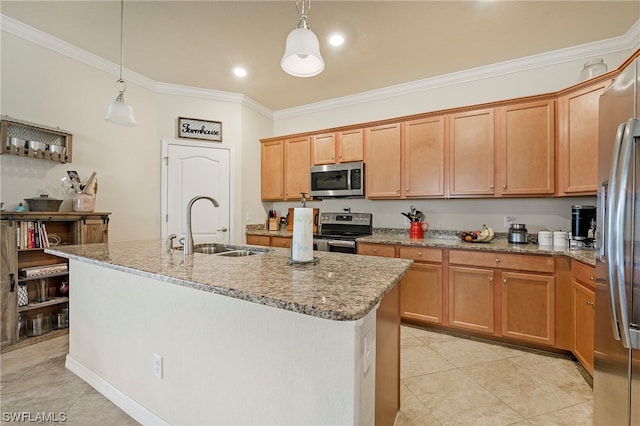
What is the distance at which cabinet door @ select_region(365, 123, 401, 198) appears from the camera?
3.36m

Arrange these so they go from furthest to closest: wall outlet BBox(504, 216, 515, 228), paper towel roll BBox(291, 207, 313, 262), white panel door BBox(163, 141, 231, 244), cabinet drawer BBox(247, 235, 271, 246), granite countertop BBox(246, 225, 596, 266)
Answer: cabinet drawer BBox(247, 235, 271, 246) → white panel door BBox(163, 141, 231, 244) → wall outlet BBox(504, 216, 515, 228) → granite countertop BBox(246, 225, 596, 266) → paper towel roll BBox(291, 207, 313, 262)

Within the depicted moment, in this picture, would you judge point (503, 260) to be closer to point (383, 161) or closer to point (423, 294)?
point (423, 294)

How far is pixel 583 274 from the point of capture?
206 centimetres

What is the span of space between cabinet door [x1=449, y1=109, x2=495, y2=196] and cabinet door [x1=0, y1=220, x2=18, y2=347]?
4093mm

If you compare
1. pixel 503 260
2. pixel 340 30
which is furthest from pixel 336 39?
pixel 503 260

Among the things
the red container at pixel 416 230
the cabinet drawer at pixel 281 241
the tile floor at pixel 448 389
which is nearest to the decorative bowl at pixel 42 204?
the tile floor at pixel 448 389

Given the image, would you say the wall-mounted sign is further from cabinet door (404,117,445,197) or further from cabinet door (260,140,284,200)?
cabinet door (404,117,445,197)

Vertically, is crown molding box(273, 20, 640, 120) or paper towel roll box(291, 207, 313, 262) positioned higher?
crown molding box(273, 20, 640, 120)

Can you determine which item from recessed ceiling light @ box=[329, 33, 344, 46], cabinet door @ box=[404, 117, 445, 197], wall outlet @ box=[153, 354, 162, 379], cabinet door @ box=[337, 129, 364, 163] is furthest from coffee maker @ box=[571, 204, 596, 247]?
wall outlet @ box=[153, 354, 162, 379]

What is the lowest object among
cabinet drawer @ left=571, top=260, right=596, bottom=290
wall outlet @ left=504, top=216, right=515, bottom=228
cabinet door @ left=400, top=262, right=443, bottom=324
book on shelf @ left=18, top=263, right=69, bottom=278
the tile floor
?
the tile floor

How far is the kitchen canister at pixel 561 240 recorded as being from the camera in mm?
2533

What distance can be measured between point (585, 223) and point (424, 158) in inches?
60.1

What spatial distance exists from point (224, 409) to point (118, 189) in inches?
119

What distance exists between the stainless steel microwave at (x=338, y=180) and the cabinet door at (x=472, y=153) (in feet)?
3.52
